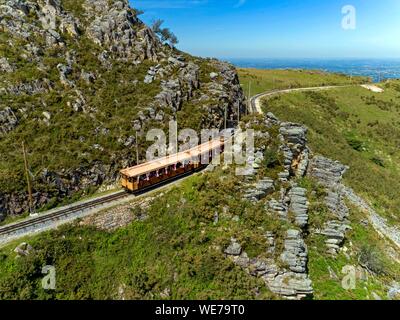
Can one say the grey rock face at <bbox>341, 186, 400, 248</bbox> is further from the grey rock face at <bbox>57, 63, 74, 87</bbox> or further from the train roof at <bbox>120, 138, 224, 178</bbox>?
the grey rock face at <bbox>57, 63, 74, 87</bbox>

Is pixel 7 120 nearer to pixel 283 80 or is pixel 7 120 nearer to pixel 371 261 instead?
pixel 371 261

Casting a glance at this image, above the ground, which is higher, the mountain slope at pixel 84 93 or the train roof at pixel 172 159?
the mountain slope at pixel 84 93

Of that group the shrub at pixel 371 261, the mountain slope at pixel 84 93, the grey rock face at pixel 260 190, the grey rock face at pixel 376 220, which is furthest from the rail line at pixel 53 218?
the grey rock face at pixel 376 220

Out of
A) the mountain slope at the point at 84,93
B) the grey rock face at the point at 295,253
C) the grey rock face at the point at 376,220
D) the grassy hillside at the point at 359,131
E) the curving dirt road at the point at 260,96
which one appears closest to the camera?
the grey rock face at the point at 295,253

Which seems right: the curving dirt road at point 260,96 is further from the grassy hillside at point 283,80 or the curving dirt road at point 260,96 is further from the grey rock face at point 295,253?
the grey rock face at point 295,253

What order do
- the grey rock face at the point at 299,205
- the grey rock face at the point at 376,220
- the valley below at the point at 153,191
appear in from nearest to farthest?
the valley below at the point at 153,191, the grey rock face at the point at 299,205, the grey rock face at the point at 376,220
